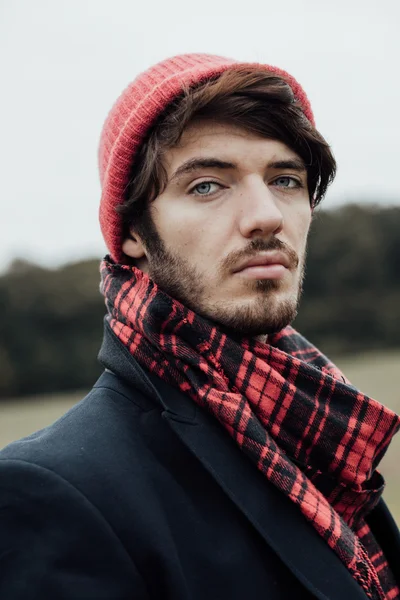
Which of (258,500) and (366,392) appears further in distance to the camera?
(366,392)

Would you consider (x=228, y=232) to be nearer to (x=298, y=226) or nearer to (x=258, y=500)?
(x=298, y=226)

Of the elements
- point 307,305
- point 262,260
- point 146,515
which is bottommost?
point 307,305

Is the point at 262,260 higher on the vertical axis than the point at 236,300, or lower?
higher

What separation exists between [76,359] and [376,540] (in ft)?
63.0

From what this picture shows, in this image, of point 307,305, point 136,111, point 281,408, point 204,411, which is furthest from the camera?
point 307,305

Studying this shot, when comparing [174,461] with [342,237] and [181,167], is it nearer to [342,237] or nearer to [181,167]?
[181,167]

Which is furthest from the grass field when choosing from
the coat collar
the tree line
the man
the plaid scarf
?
the coat collar

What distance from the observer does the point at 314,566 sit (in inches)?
63.0

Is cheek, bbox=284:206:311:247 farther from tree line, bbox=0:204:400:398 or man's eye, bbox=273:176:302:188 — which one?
tree line, bbox=0:204:400:398

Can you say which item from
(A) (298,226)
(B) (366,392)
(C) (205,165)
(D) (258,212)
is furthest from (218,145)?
(B) (366,392)

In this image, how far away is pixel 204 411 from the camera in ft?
5.78

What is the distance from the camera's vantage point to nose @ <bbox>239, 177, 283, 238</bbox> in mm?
1865

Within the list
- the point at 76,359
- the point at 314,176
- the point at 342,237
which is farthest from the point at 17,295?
the point at 314,176

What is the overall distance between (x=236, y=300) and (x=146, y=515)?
25.8 inches
